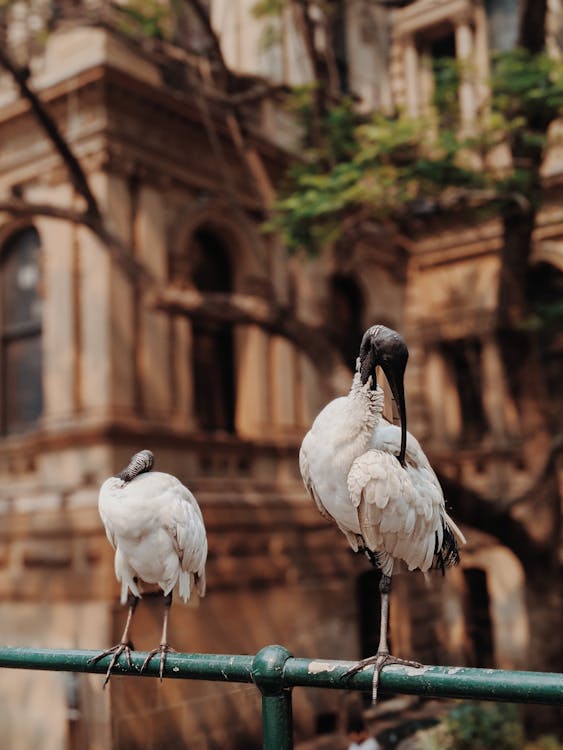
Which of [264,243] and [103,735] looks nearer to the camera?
[103,735]

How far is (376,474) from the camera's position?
2.94 m

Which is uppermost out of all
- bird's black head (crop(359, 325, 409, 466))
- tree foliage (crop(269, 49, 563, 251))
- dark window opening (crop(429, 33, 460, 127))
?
dark window opening (crop(429, 33, 460, 127))

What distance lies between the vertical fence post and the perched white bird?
3.22 ft

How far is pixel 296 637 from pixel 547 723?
364 cm

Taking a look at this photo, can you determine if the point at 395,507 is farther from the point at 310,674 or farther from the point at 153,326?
the point at 153,326

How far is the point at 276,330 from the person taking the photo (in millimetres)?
9688

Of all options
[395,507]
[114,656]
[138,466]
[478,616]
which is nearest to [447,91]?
[138,466]

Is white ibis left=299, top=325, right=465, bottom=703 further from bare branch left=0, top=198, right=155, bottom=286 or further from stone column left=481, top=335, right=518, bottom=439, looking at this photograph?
stone column left=481, top=335, right=518, bottom=439

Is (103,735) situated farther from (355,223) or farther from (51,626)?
(355,223)

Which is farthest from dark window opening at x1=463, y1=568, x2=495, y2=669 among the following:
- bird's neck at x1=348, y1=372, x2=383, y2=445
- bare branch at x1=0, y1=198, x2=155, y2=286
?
bird's neck at x1=348, y1=372, x2=383, y2=445

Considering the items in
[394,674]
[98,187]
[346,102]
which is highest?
[346,102]

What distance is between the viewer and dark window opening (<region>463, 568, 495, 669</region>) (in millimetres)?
14953

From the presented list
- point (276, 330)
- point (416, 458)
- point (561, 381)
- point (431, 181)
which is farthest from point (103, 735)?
point (561, 381)

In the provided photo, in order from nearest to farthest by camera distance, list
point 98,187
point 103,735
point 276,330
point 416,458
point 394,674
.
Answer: point 394,674, point 416,458, point 103,735, point 276,330, point 98,187
